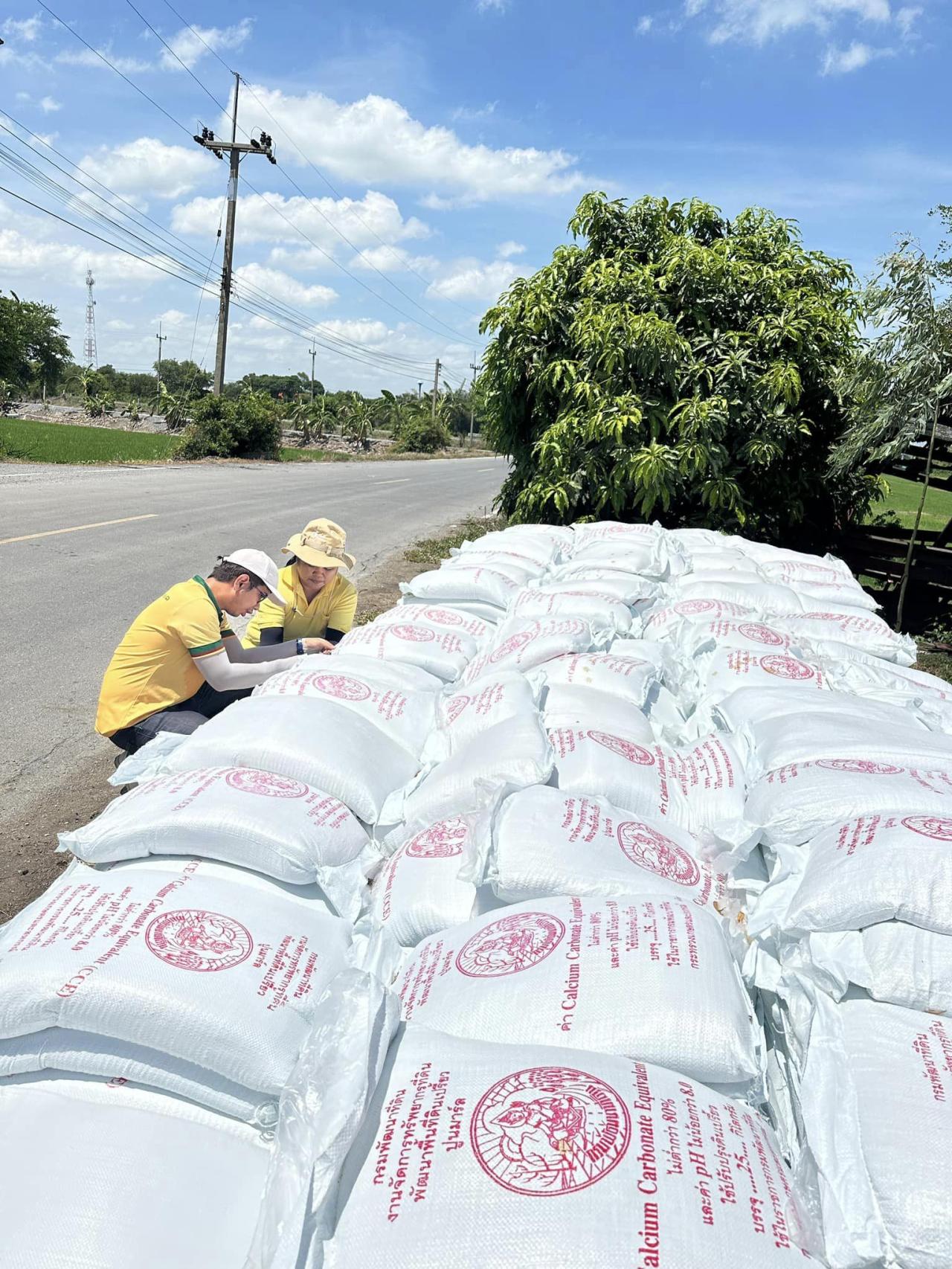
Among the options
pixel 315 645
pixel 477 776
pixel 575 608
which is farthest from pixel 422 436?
pixel 477 776

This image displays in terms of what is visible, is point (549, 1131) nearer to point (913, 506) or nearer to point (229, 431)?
point (913, 506)

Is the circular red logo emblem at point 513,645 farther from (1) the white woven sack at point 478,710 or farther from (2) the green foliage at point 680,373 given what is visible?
(2) the green foliage at point 680,373

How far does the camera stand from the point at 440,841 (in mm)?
2518

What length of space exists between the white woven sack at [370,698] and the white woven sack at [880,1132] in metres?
1.82

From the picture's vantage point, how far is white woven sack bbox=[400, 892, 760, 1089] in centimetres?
172

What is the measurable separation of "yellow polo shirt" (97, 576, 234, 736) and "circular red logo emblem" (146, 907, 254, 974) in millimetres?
2003

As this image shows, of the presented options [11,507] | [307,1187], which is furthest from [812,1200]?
[11,507]

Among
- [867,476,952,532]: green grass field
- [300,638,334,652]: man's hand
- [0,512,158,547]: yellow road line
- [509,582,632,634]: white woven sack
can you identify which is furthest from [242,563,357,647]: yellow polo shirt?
[867,476,952,532]: green grass field

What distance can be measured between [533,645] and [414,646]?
1.73ft

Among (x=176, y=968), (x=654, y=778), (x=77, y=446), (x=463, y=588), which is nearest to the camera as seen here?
(x=176, y=968)

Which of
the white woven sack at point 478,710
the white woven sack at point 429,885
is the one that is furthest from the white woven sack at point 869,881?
the white woven sack at point 478,710

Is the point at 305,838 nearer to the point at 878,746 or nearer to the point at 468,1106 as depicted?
the point at 468,1106

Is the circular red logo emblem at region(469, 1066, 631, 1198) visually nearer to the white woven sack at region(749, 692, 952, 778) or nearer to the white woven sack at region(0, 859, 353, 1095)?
the white woven sack at region(0, 859, 353, 1095)

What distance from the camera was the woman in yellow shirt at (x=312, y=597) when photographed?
4543 mm
